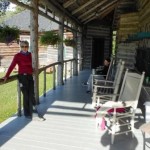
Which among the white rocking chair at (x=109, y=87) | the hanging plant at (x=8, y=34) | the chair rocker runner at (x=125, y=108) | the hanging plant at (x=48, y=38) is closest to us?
the chair rocker runner at (x=125, y=108)

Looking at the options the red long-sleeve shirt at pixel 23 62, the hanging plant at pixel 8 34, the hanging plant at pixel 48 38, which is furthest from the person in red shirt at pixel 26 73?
the hanging plant at pixel 48 38

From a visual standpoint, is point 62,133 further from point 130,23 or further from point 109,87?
point 130,23

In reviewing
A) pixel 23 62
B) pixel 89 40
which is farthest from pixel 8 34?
pixel 89 40

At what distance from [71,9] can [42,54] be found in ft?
43.3

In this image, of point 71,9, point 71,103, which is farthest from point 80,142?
point 71,9

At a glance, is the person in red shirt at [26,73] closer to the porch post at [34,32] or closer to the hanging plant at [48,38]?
the porch post at [34,32]

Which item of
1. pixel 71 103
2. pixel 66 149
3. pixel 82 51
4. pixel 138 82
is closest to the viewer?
pixel 66 149

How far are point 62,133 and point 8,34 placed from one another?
1747 mm

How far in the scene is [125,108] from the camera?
5090 millimetres

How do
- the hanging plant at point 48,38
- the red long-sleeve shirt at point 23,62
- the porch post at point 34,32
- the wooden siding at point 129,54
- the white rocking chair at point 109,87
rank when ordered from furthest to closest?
the wooden siding at point 129,54 → the hanging plant at point 48,38 → the porch post at point 34,32 → the white rocking chair at point 109,87 → the red long-sleeve shirt at point 23,62

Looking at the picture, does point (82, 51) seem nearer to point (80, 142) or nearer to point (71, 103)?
point (71, 103)

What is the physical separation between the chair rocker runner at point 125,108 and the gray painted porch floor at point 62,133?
0.17m

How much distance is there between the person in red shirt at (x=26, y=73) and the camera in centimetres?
556

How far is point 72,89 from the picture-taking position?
373 inches
